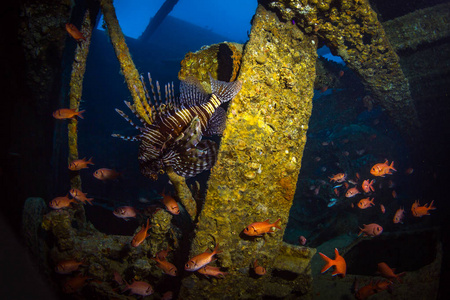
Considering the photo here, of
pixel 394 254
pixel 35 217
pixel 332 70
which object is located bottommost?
pixel 394 254

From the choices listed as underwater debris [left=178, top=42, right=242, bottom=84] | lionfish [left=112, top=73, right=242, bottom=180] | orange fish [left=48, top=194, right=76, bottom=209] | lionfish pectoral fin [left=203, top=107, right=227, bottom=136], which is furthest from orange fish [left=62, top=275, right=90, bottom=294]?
underwater debris [left=178, top=42, right=242, bottom=84]

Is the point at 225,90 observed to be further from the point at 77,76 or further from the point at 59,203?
the point at 59,203

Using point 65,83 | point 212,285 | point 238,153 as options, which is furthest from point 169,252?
point 65,83

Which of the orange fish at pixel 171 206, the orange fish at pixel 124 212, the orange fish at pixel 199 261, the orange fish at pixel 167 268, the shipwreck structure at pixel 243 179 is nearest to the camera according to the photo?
the orange fish at pixel 199 261

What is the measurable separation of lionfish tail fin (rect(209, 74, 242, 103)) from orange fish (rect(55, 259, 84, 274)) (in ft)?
10.5

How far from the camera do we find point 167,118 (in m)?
2.39

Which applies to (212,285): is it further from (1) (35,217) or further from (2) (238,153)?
(1) (35,217)

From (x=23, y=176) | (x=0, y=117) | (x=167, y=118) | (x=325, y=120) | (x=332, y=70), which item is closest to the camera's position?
(x=167, y=118)

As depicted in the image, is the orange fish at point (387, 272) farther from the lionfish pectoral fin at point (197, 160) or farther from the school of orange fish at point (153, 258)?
the lionfish pectoral fin at point (197, 160)

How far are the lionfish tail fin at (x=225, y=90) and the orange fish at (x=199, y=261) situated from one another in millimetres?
1829

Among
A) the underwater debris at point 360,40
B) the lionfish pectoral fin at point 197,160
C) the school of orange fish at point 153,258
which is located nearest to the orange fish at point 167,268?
the school of orange fish at point 153,258

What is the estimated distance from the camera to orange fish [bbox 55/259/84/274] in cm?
293

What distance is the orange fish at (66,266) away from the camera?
2.93 m

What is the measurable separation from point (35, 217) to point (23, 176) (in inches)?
104
